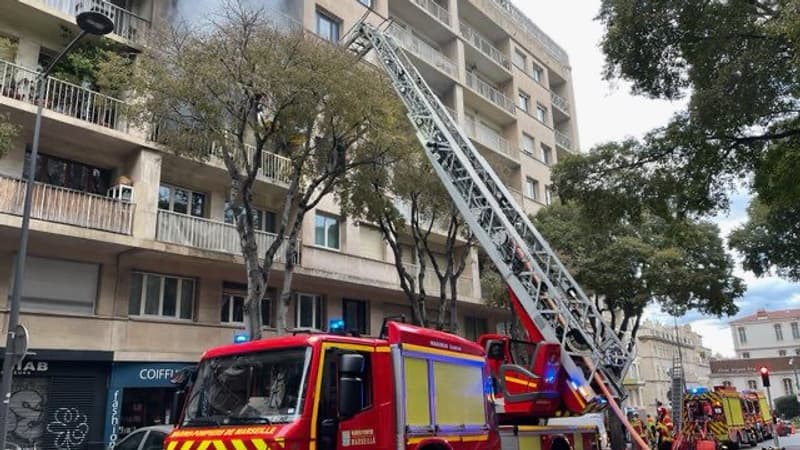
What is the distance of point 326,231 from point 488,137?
13581 mm

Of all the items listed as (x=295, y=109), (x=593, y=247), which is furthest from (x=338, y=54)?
(x=593, y=247)

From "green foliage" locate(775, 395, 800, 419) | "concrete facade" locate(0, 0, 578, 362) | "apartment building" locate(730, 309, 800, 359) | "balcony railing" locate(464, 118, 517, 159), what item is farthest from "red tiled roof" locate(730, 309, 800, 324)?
"concrete facade" locate(0, 0, 578, 362)

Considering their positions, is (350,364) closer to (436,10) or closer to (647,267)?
(647,267)

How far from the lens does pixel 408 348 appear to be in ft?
25.9

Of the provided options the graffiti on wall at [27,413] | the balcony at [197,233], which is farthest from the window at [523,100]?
the graffiti on wall at [27,413]

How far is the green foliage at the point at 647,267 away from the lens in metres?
23.8

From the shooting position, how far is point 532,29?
137ft

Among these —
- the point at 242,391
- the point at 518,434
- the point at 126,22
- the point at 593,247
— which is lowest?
the point at 518,434

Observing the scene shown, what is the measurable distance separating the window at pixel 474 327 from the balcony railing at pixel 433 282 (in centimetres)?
233

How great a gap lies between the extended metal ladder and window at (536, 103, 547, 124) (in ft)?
76.1

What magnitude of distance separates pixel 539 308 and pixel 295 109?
21.3 feet

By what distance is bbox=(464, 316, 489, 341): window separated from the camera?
2884 cm

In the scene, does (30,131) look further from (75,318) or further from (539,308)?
(539,308)

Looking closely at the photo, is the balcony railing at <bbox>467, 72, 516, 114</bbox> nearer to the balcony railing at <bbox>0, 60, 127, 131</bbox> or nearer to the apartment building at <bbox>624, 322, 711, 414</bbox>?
the balcony railing at <bbox>0, 60, 127, 131</bbox>
